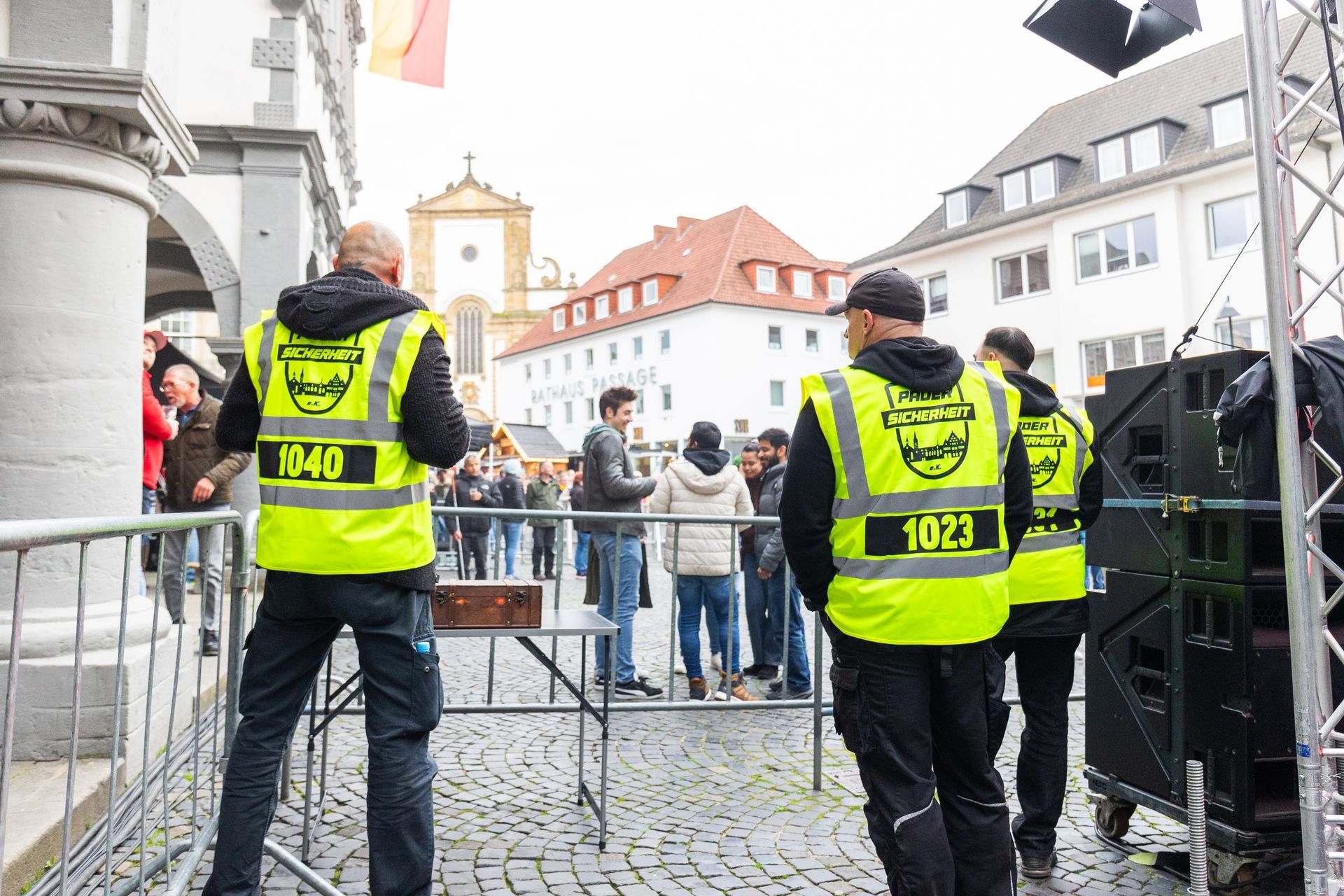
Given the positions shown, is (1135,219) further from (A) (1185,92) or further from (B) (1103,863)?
(B) (1103,863)

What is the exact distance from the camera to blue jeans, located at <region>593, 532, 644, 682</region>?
698 cm

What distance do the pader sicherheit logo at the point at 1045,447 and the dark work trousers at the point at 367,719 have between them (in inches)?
92.7

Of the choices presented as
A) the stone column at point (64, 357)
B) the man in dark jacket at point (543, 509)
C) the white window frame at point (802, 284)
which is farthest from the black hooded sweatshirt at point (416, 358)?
the white window frame at point (802, 284)

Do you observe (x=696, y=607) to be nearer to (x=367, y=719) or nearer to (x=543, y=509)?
(x=367, y=719)

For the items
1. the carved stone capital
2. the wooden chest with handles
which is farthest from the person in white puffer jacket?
the carved stone capital

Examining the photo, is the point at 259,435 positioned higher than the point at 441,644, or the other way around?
the point at 259,435

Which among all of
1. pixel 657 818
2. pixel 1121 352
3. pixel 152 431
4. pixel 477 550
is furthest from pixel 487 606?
pixel 1121 352

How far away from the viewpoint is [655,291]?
49.2 m

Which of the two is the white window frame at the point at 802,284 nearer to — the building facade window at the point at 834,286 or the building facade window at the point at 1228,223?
the building facade window at the point at 834,286

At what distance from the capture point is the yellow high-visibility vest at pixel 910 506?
2.97 m

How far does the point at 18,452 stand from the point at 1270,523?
200 inches

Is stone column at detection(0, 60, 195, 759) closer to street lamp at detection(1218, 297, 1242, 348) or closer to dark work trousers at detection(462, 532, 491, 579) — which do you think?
street lamp at detection(1218, 297, 1242, 348)

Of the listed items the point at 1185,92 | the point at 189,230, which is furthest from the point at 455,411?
the point at 1185,92

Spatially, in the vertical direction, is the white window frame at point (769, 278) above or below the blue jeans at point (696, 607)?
above
